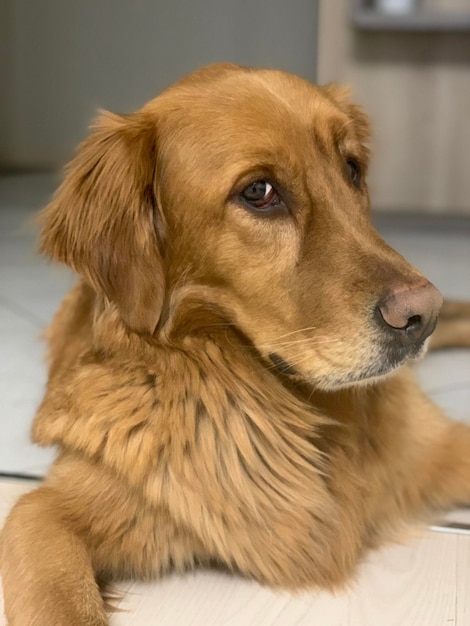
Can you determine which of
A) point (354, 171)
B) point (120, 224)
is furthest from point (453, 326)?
point (120, 224)

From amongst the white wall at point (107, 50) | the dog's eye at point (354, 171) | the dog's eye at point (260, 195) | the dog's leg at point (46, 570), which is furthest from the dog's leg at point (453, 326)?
the white wall at point (107, 50)

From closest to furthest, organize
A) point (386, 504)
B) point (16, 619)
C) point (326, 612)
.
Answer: point (16, 619) < point (326, 612) < point (386, 504)

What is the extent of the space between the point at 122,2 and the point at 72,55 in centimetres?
40

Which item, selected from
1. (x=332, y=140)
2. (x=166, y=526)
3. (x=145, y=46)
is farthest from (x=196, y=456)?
(x=145, y=46)

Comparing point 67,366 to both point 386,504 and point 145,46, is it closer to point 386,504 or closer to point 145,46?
point 386,504

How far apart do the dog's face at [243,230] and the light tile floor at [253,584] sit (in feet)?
1.18

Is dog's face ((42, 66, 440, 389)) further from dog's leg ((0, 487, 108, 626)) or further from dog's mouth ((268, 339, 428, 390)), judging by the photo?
dog's leg ((0, 487, 108, 626))

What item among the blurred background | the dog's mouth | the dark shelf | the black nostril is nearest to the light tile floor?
the blurred background

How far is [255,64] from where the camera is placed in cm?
373

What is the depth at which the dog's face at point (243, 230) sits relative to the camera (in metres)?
1.20

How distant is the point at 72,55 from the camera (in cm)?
420

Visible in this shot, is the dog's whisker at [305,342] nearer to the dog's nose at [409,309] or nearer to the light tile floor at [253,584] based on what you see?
the dog's nose at [409,309]

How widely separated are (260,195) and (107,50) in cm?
319

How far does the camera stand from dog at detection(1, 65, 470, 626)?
122cm
